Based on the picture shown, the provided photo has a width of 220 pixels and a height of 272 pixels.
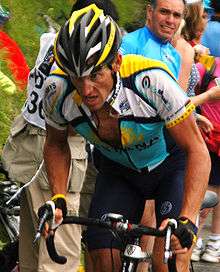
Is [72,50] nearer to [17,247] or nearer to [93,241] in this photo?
[93,241]

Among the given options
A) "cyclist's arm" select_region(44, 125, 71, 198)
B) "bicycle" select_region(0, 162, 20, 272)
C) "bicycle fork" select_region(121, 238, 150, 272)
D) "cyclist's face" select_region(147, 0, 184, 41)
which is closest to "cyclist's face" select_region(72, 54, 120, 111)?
"cyclist's arm" select_region(44, 125, 71, 198)

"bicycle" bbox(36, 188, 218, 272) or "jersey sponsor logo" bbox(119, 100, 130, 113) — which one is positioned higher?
"jersey sponsor logo" bbox(119, 100, 130, 113)

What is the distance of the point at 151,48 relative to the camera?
22.7 ft

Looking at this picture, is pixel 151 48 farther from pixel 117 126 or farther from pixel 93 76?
pixel 93 76

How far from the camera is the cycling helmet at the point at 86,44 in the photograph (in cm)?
477

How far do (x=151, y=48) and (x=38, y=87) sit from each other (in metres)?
0.88

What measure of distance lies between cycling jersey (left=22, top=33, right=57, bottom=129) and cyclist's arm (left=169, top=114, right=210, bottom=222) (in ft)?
6.07

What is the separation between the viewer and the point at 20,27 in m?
12.2

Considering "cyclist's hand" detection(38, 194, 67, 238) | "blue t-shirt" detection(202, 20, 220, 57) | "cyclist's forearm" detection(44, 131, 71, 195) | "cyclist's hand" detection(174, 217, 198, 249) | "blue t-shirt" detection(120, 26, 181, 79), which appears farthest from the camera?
"blue t-shirt" detection(202, 20, 220, 57)

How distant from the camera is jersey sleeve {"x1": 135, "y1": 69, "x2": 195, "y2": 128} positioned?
4977 millimetres

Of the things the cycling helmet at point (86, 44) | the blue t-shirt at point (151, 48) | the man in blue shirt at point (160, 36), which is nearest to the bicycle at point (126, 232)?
the cycling helmet at point (86, 44)

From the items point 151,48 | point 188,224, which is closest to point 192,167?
point 188,224

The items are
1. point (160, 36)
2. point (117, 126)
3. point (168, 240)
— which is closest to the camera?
point (168, 240)

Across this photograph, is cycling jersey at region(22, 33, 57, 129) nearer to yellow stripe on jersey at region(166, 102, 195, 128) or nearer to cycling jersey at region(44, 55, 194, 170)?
cycling jersey at region(44, 55, 194, 170)
